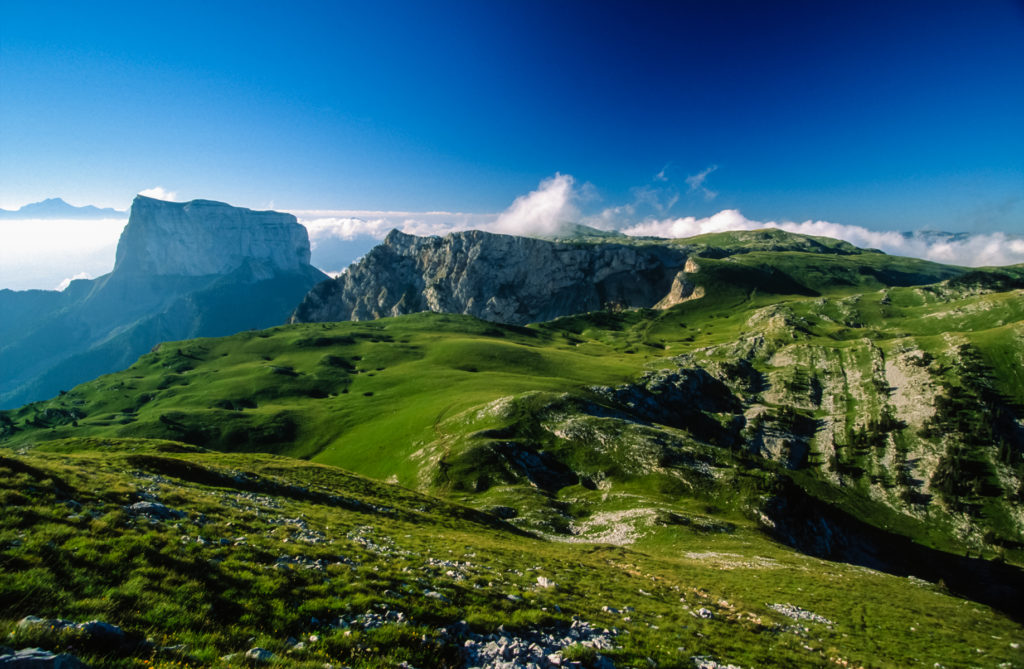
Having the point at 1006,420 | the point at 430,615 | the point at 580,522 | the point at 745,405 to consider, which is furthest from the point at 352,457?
the point at 1006,420

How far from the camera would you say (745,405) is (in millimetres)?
197875

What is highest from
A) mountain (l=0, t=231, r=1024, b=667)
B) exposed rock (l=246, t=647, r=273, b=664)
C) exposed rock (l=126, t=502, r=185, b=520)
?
exposed rock (l=246, t=647, r=273, b=664)

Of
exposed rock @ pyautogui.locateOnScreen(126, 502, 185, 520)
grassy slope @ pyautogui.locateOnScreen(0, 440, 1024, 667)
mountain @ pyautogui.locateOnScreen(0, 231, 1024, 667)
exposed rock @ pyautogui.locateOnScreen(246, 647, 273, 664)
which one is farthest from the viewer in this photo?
exposed rock @ pyautogui.locateOnScreen(126, 502, 185, 520)

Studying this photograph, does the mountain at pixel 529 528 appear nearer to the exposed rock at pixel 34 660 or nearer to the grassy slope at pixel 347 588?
the grassy slope at pixel 347 588

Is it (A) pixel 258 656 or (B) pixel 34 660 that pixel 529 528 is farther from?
(B) pixel 34 660

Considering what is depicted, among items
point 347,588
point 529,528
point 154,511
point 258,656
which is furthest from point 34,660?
point 529,528

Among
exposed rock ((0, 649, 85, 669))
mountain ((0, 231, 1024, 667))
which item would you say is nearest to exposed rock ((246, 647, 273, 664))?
mountain ((0, 231, 1024, 667))

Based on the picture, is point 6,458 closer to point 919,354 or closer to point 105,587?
point 105,587

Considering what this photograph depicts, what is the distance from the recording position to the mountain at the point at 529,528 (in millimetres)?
13445

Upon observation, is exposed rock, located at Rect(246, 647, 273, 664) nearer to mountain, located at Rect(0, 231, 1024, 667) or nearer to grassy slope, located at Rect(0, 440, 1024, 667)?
mountain, located at Rect(0, 231, 1024, 667)

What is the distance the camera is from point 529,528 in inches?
2611

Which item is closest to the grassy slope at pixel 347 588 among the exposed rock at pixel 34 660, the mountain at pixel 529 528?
the mountain at pixel 529 528

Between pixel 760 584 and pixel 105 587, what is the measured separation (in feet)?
159

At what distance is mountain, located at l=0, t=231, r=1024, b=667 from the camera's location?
44.1 feet
